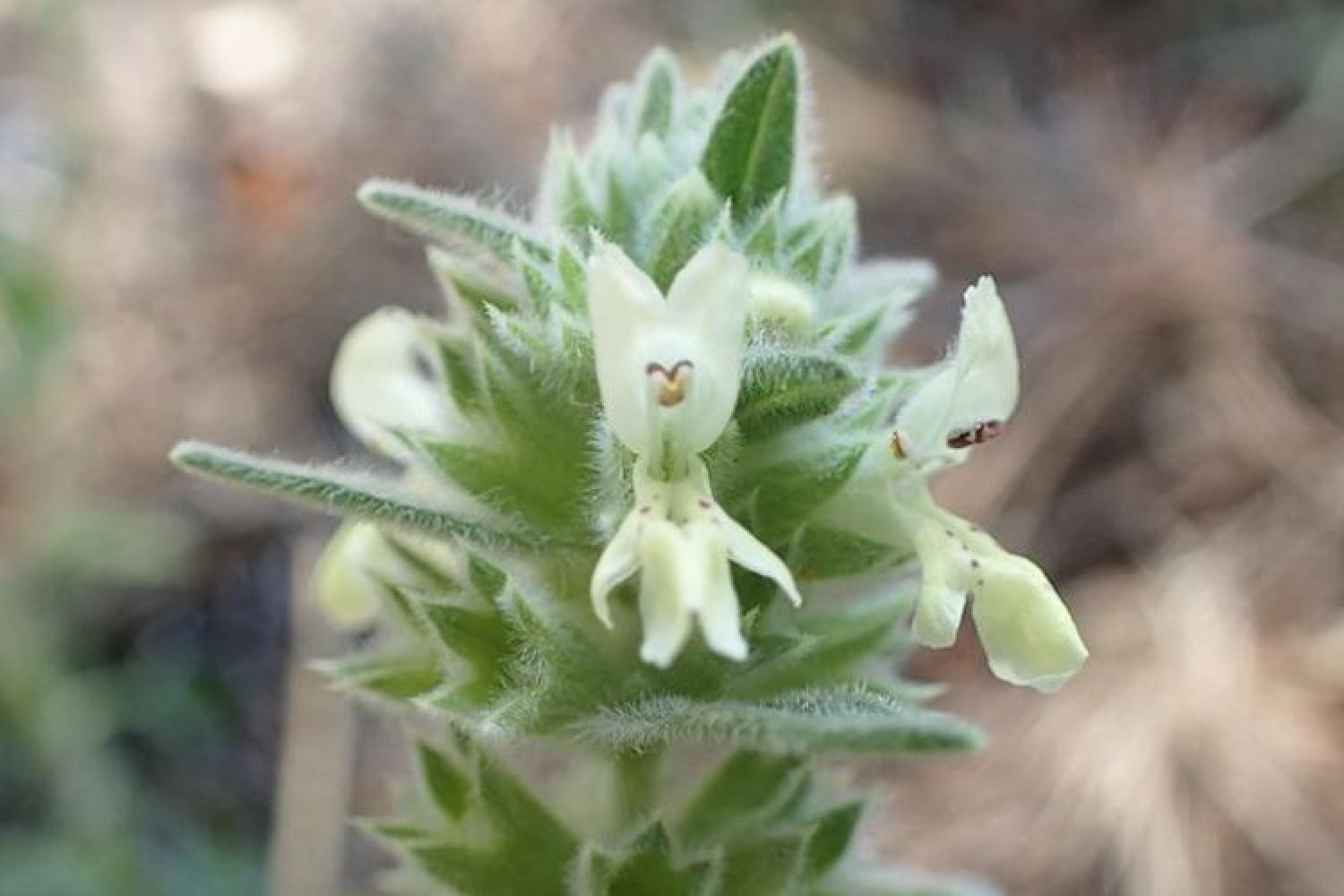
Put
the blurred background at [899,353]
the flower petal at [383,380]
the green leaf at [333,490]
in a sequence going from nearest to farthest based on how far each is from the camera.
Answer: the green leaf at [333,490] < the flower petal at [383,380] < the blurred background at [899,353]

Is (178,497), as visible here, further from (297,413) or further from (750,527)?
(750,527)

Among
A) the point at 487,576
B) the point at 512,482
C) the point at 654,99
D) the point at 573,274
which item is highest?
the point at 654,99

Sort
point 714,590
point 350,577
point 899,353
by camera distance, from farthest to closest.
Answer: point 899,353 < point 350,577 < point 714,590

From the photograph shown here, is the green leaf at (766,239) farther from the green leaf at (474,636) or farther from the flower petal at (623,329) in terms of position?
the green leaf at (474,636)

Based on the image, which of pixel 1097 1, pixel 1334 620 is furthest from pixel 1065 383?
pixel 1097 1

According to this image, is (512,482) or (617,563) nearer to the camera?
(617,563)

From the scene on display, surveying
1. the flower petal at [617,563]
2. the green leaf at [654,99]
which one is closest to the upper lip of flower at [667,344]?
the flower petal at [617,563]

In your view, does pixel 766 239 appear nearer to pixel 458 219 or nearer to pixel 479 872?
pixel 458 219

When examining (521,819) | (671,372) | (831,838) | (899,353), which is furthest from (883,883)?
(899,353)
